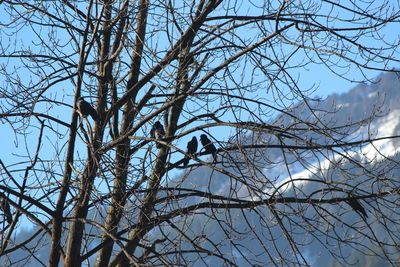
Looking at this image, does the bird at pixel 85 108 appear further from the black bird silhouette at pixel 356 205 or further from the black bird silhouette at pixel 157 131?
the black bird silhouette at pixel 356 205

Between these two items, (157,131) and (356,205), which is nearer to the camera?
(356,205)

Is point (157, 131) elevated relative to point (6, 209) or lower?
elevated

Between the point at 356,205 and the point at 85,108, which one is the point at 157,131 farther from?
the point at 356,205

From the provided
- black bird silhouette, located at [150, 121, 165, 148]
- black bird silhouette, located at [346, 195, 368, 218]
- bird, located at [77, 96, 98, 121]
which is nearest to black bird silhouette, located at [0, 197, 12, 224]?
bird, located at [77, 96, 98, 121]

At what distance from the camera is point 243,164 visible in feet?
20.5

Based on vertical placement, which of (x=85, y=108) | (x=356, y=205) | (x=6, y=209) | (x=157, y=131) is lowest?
(x=356, y=205)

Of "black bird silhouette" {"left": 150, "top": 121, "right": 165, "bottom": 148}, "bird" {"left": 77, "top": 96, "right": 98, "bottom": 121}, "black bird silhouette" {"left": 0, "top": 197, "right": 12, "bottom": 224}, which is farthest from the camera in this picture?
"black bird silhouette" {"left": 150, "top": 121, "right": 165, "bottom": 148}

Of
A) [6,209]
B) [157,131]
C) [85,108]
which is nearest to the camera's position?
[85,108]

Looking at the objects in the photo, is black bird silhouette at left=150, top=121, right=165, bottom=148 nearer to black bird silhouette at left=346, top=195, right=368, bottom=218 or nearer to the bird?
the bird

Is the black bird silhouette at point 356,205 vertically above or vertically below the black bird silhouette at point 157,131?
below

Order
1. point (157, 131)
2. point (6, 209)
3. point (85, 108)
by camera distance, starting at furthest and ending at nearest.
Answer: point (157, 131)
point (6, 209)
point (85, 108)

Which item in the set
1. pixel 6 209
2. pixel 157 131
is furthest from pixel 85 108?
pixel 6 209

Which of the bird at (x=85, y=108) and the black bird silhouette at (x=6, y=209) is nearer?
the bird at (x=85, y=108)

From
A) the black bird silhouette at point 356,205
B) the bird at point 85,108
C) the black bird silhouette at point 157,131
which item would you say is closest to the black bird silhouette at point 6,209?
the bird at point 85,108
